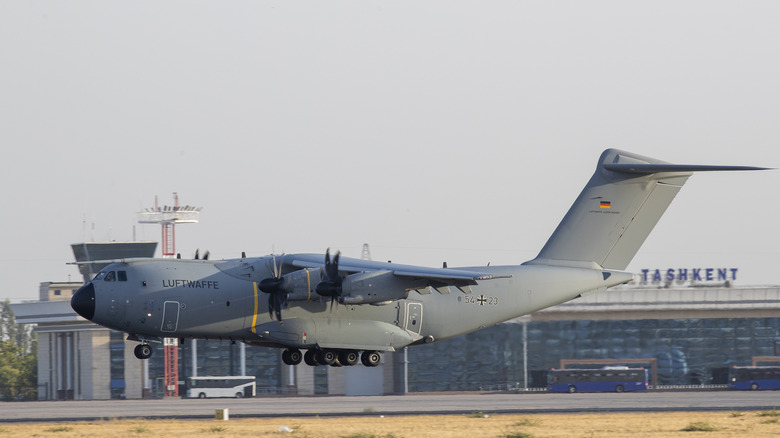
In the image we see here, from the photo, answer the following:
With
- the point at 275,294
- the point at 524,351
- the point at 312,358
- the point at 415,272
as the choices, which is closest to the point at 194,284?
the point at 275,294

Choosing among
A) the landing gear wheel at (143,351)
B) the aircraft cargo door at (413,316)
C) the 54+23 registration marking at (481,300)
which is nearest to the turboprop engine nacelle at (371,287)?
the aircraft cargo door at (413,316)

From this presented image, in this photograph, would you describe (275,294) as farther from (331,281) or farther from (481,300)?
(481,300)

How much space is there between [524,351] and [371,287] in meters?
34.5

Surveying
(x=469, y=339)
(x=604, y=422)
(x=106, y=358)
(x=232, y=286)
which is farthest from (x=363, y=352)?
(x=106, y=358)

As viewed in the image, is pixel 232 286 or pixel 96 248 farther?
pixel 96 248

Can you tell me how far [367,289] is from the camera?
2822 centimetres

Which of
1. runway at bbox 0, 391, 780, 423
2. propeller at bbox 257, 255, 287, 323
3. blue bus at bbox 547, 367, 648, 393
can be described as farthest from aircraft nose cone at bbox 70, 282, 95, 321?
blue bus at bbox 547, 367, 648, 393

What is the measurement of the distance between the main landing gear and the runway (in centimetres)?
1028

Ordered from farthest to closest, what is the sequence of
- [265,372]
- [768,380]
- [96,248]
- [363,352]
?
[96,248] → [265,372] → [768,380] → [363,352]

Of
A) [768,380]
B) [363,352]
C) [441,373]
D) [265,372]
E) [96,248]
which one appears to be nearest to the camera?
Result: [363,352]

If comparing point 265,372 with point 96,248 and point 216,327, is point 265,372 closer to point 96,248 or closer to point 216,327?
point 96,248

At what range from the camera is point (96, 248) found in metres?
77.6

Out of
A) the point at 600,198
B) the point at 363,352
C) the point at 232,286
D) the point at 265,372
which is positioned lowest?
the point at 265,372

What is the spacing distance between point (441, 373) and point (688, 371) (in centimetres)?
1559
